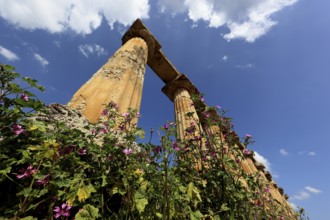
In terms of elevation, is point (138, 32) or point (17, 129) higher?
point (138, 32)

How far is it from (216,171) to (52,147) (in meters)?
1.86

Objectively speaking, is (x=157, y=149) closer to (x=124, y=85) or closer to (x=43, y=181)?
(x=43, y=181)

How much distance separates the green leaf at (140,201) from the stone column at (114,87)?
74.2 inches

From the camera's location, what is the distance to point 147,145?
210cm

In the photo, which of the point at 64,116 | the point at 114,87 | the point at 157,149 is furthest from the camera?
the point at 114,87

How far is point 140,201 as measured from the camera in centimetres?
156

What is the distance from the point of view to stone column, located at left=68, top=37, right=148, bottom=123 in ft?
11.3

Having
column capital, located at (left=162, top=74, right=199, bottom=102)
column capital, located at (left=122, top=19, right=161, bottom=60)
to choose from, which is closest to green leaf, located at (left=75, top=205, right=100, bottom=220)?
column capital, located at (left=122, top=19, right=161, bottom=60)

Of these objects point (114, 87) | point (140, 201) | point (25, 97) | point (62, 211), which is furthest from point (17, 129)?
point (114, 87)

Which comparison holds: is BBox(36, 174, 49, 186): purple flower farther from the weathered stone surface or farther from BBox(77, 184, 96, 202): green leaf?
the weathered stone surface

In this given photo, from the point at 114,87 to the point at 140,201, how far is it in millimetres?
2903

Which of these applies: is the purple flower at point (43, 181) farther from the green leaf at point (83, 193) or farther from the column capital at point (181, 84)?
the column capital at point (181, 84)

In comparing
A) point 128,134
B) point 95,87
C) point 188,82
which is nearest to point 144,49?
point 95,87

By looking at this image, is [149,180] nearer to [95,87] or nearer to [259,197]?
[259,197]
